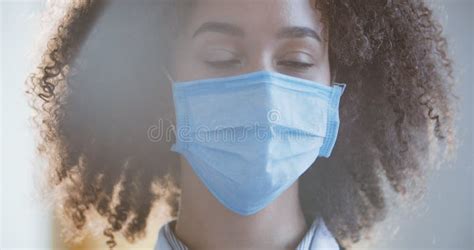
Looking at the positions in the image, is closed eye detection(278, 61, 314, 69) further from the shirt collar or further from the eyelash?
the shirt collar

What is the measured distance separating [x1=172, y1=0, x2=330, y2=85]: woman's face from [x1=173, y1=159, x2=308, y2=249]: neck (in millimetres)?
203

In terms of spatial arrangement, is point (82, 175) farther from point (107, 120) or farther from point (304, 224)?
point (304, 224)

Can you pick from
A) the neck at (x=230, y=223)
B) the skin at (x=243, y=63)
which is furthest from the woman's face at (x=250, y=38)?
the neck at (x=230, y=223)

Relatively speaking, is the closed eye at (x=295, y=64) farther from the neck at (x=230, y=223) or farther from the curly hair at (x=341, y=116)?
the neck at (x=230, y=223)

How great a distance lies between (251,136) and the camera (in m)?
1.00

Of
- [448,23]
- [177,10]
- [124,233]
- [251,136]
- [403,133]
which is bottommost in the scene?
[124,233]

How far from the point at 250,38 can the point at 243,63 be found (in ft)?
0.14

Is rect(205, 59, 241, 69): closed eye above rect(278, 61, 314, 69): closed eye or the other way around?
the other way around

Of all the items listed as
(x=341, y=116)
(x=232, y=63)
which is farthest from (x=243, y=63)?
(x=341, y=116)

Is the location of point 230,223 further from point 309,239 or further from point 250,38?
point 250,38

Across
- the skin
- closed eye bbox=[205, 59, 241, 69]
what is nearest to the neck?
the skin

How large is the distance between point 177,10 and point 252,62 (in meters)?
0.17

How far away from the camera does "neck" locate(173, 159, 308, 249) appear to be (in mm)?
1094

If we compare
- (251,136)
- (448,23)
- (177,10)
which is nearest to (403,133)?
(448,23)
